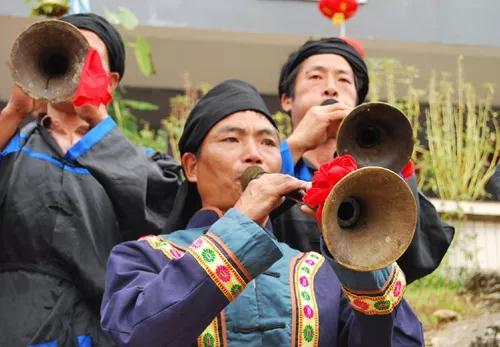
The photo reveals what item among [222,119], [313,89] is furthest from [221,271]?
[313,89]

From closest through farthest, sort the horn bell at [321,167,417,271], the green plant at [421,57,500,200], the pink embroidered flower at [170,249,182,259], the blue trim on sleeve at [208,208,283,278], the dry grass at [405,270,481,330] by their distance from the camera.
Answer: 1. the horn bell at [321,167,417,271]
2. the blue trim on sleeve at [208,208,283,278]
3. the pink embroidered flower at [170,249,182,259]
4. the dry grass at [405,270,481,330]
5. the green plant at [421,57,500,200]

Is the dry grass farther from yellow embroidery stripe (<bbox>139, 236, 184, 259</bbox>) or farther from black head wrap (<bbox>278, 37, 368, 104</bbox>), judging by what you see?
yellow embroidery stripe (<bbox>139, 236, 184, 259</bbox>)

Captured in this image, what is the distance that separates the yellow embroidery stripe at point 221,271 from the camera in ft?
8.95

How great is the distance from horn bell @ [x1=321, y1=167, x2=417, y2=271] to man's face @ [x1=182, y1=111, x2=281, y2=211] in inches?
20.2

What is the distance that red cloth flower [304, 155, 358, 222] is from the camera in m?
2.66

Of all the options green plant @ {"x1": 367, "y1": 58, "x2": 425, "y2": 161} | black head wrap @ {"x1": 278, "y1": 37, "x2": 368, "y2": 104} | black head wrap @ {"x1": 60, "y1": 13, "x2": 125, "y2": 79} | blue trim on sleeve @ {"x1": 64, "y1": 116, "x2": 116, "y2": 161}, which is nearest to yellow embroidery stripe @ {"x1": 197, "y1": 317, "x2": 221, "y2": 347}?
blue trim on sleeve @ {"x1": 64, "y1": 116, "x2": 116, "y2": 161}

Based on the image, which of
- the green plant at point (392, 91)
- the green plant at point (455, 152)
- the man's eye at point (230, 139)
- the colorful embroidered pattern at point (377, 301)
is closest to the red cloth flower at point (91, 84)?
the man's eye at point (230, 139)

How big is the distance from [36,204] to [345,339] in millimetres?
1139

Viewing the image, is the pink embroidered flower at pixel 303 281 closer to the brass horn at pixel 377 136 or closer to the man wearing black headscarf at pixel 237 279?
the man wearing black headscarf at pixel 237 279

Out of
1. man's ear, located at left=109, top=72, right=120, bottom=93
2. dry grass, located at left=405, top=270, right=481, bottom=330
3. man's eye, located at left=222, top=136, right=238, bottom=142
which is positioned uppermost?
man's ear, located at left=109, top=72, right=120, bottom=93

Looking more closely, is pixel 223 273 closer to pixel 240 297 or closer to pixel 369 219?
pixel 240 297

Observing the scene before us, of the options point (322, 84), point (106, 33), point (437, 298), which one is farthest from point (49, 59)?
point (437, 298)

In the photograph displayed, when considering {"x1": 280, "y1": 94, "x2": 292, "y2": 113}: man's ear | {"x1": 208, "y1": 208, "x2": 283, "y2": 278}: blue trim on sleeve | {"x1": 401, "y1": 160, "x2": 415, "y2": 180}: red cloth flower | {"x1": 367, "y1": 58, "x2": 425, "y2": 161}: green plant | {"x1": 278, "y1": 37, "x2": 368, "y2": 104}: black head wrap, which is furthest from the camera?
{"x1": 367, "y1": 58, "x2": 425, "y2": 161}: green plant

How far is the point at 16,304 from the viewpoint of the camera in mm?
3328
